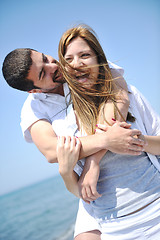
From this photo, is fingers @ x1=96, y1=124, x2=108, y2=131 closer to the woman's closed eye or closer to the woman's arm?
the woman's arm

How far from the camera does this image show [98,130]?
211cm

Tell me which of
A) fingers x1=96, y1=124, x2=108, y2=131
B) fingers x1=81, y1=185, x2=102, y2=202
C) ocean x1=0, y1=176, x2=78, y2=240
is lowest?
ocean x1=0, y1=176, x2=78, y2=240

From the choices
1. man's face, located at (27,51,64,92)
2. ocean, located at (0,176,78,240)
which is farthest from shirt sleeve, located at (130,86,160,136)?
ocean, located at (0,176,78,240)

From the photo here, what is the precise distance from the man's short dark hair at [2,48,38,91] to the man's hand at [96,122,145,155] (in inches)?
30.8

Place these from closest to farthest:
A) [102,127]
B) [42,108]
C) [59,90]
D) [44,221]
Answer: [102,127] < [42,108] < [59,90] < [44,221]

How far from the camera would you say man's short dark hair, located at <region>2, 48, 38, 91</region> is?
87.5 inches

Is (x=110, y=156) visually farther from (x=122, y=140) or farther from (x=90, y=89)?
(x=90, y=89)

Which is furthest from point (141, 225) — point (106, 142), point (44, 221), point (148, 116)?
point (44, 221)

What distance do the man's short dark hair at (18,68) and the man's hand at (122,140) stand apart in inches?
30.8

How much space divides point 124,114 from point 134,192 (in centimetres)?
57

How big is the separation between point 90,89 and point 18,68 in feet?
1.94

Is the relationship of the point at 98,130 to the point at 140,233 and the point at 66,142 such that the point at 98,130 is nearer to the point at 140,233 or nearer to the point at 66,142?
the point at 66,142

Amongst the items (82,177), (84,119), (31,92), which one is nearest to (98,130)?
(84,119)

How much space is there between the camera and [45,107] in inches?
92.1
